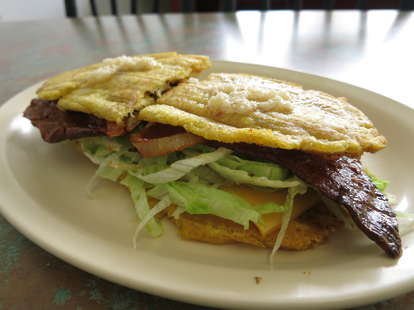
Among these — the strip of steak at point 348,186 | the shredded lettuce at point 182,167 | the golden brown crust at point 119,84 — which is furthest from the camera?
the golden brown crust at point 119,84

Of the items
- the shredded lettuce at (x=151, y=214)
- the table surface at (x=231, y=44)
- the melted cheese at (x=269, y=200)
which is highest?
the melted cheese at (x=269, y=200)

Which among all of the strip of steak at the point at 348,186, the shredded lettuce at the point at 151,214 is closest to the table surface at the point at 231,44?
the shredded lettuce at the point at 151,214

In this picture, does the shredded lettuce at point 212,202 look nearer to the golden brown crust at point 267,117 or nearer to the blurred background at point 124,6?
the golden brown crust at point 267,117

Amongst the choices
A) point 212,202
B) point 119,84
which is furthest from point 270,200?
point 119,84

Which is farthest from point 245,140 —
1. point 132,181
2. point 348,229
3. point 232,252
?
point 132,181

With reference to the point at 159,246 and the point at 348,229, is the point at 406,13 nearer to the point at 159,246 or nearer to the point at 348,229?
the point at 348,229

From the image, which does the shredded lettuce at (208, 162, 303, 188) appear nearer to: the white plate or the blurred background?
the white plate

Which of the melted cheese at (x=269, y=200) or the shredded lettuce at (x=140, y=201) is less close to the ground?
the melted cheese at (x=269, y=200)

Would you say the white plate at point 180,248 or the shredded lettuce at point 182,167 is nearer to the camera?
the white plate at point 180,248

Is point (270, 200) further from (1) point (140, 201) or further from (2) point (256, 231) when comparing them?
(1) point (140, 201)
